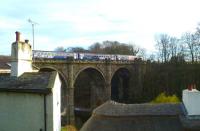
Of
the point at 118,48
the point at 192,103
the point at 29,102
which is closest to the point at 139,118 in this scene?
the point at 192,103

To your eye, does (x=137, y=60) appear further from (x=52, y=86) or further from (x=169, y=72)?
(x=52, y=86)

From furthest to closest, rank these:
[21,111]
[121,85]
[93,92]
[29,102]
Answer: [121,85], [93,92], [21,111], [29,102]

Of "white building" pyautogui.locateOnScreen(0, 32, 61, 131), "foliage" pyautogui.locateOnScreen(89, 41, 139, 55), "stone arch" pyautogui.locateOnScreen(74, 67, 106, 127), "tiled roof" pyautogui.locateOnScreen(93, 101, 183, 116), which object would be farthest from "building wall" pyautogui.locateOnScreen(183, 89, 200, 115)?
"foliage" pyautogui.locateOnScreen(89, 41, 139, 55)

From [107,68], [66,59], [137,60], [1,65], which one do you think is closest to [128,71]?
[137,60]

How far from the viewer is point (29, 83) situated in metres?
16.4

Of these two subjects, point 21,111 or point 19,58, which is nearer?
point 21,111

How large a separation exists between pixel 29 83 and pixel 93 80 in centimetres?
6531

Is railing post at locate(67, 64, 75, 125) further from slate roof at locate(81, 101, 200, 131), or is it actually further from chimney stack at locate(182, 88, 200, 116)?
chimney stack at locate(182, 88, 200, 116)

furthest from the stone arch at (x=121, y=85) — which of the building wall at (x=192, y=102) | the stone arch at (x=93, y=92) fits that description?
the building wall at (x=192, y=102)

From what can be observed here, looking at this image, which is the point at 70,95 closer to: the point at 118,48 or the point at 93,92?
the point at 93,92

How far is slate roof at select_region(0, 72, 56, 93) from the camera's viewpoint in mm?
15445

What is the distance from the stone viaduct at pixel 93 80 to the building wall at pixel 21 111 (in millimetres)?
37947

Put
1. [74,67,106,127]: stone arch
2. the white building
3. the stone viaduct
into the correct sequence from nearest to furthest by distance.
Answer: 1. the white building
2. the stone viaduct
3. [74,67,106,127]: stone arch

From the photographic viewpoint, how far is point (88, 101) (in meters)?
97.5
